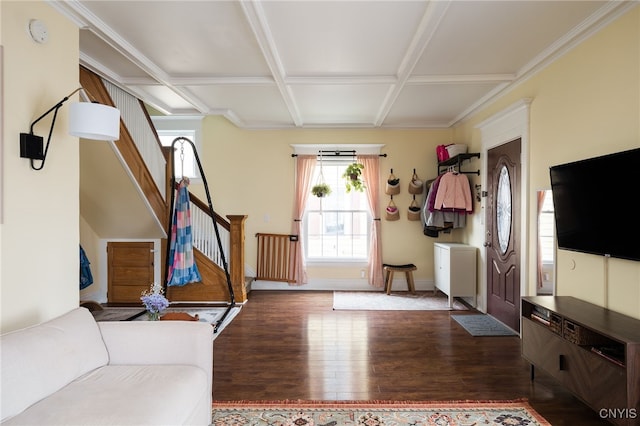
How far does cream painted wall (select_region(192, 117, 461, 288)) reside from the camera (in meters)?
5.68

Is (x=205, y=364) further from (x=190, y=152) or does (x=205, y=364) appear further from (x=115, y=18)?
(x=190, y=152)

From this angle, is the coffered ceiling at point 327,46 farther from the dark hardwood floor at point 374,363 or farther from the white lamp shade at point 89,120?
the dark hardwood floor at point 374,363

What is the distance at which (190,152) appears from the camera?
5672 mm

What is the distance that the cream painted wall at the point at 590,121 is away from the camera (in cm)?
227

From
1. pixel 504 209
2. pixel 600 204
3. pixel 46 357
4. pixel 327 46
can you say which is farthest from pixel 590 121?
pixel 46 357

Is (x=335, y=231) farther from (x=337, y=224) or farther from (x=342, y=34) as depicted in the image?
(x=342, y=34)

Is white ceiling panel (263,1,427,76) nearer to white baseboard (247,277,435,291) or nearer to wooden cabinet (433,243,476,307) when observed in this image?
wooden cabinet (433,243,476,307)

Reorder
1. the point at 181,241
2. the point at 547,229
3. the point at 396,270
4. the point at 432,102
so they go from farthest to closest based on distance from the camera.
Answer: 1. the point at 396,270
2. the point at 432,102
3. the point at 181,241
4. the point at 547,229

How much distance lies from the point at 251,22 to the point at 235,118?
2826mm

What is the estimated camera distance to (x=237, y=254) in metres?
4.76

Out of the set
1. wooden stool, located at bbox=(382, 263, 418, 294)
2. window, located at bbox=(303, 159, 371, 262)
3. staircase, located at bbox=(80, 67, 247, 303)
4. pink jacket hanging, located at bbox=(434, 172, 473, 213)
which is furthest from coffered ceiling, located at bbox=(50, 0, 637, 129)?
wooden stool, located at bbox=(382, 263, 418, 294)

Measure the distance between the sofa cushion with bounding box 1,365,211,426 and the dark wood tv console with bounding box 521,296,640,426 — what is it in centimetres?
222

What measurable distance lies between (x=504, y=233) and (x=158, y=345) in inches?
144

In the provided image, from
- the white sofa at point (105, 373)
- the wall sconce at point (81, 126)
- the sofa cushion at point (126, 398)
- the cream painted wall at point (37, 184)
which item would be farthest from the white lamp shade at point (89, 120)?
the sofa cushion at point (126, 398)
